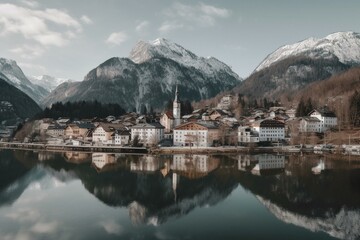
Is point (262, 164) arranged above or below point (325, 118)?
below

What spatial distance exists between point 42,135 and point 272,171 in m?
67.4

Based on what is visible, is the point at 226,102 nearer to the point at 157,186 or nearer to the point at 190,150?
the point at 190,150

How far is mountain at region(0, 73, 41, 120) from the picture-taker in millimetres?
162000

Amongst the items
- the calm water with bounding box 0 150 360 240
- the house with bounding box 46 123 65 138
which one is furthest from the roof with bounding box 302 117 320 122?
the house with bounding box 46 123 65 138

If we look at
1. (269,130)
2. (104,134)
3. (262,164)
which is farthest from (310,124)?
(104,134)

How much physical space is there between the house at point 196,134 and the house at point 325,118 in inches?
900

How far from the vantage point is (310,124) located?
7581cm

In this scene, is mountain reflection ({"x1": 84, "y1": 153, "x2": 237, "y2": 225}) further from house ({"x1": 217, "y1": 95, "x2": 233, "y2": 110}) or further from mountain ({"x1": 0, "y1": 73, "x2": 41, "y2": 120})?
mountain ({"x1": 0, "y1": 73, "x2": 41, "y2": 120})

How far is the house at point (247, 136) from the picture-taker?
227 ft

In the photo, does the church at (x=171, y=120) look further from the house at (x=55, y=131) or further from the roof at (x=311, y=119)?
the house at (x=55, y=131)

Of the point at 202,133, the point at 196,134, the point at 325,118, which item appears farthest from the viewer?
the point at 325,118

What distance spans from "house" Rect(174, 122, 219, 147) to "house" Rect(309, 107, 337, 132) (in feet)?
75.0

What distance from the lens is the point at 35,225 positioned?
21.9m

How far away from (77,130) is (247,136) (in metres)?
43.8
